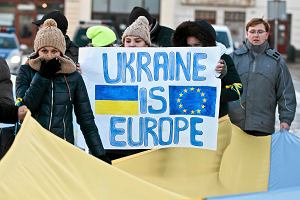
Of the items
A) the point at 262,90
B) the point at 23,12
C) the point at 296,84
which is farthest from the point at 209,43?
the point at 23,12

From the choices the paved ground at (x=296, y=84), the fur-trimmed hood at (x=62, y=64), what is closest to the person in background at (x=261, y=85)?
the fur-trimmed hood at (x=62, y=64)

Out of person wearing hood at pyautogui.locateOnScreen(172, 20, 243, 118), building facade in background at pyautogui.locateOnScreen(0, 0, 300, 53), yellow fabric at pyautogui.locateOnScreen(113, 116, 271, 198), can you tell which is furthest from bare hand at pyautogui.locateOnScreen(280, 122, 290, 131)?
building facade in background at pyautogui.locateOnScreen(0, 0, 300, 53)

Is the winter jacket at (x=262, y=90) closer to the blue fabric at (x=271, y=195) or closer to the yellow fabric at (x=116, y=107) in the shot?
the yellow fabric at (x=116, y=107)

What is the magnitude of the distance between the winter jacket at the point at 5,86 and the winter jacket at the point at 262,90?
2.05m

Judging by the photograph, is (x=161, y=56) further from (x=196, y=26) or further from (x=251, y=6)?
(x=251, y=6)

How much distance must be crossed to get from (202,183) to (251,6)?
1428 inches

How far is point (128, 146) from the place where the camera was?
6.16 metres

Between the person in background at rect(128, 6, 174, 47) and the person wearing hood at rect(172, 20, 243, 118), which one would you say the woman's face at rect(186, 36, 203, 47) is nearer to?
the person wearing hood at rect(172, 20, 243, 118)

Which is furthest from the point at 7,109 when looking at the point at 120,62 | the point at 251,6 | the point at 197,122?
the point at 251,6

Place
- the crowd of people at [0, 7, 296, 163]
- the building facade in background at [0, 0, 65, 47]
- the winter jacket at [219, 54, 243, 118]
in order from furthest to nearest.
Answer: the building facade in background at [0, 0, 65, 47] → the winter jacket at [219, 54, 243, 118] → the crowd of people at [0, 7, 296, 163]

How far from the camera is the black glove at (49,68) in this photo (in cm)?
524

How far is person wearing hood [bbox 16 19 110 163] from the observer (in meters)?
5.25

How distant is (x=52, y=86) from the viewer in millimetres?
5301

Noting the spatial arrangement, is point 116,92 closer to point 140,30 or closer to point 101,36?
point 140,30
